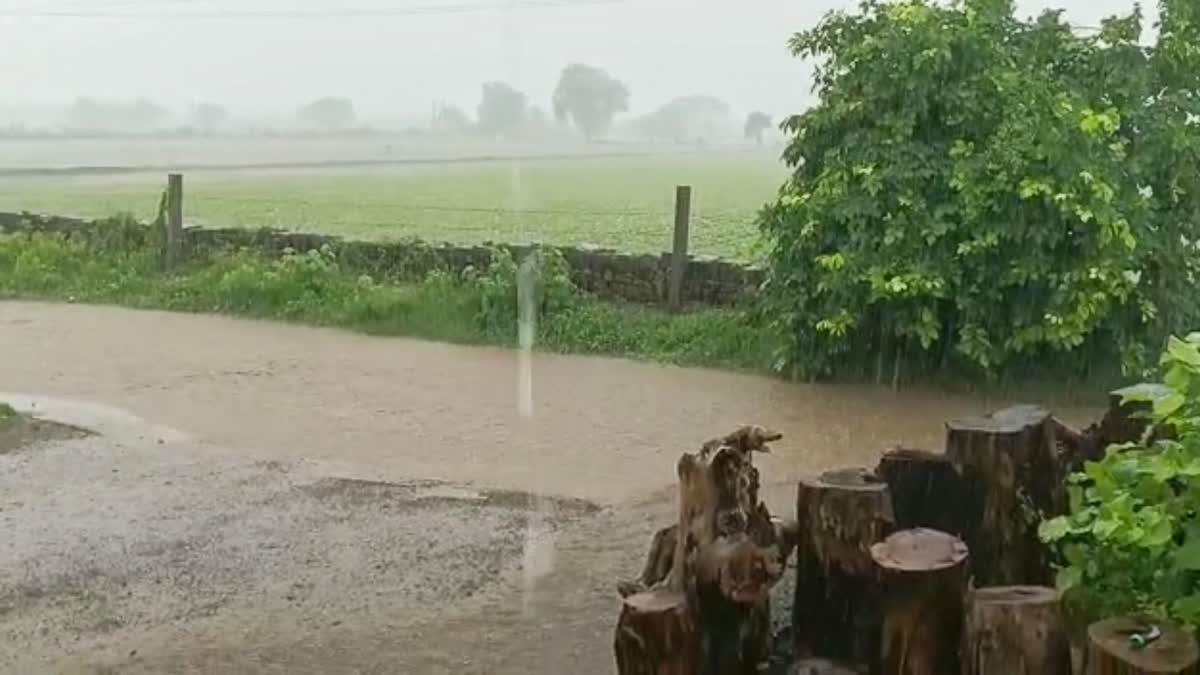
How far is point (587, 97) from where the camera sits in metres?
9.96

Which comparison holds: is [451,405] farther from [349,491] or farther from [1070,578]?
[1070,578]

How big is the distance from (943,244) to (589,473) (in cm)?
242

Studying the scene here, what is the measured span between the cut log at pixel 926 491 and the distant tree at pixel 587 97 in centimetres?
618

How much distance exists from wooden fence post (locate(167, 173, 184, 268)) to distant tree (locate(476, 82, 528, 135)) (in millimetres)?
2508

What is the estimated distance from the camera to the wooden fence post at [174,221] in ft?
37.6

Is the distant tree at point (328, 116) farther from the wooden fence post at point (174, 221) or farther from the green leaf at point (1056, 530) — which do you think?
the green leaf at point (1056, 530)

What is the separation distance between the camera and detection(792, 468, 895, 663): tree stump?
319 cm

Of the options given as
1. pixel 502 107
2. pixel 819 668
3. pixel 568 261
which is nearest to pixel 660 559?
pixel 819 668

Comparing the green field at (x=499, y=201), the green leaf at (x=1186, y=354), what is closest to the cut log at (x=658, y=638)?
the green leaf at (x=1186, y=354)

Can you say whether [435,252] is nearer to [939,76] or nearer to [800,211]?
[800,211]

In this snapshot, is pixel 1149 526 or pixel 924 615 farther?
pixel 924 615

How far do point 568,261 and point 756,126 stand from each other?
1.57 meters

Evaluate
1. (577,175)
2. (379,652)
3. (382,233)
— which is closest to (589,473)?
(379,652)

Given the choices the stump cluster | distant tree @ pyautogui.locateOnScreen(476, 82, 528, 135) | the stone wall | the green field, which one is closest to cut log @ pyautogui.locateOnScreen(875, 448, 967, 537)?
the stump cluster
